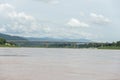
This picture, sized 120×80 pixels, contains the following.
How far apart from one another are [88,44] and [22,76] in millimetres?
153456

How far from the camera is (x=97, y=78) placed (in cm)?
2762

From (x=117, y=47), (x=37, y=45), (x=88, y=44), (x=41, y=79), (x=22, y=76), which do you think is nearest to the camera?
(x=41, y=79)

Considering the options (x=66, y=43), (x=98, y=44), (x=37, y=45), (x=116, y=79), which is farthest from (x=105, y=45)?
(x=116, y=79)

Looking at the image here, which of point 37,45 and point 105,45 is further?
point 37,45

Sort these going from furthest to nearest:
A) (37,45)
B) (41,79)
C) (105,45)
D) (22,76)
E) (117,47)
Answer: (37,45), (105,45), (117,47), (22,76), (41,79)

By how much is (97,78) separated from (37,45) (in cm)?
16841

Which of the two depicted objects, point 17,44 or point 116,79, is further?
point 17,44

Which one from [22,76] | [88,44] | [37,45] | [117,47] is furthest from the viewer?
[37,45]

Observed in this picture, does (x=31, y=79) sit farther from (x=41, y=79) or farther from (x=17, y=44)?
(x=17, y=44)

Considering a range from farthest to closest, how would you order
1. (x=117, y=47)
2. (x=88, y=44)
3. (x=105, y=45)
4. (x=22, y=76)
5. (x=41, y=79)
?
(x=88, y=44) → (x=105, y=45) → (x=117, y=47) → (x=22, y=76) → (x=41, y=79)

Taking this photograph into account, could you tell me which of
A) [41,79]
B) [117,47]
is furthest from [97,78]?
[117,47]

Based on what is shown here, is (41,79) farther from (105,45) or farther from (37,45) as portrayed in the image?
(37,45)

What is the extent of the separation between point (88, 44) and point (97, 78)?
153339 mm

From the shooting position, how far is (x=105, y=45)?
167 meters
